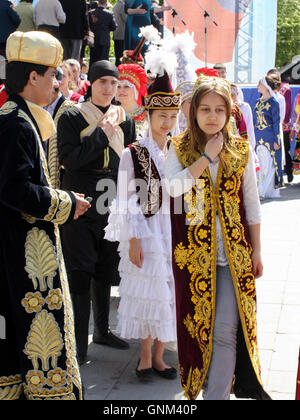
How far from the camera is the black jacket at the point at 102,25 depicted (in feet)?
41.3

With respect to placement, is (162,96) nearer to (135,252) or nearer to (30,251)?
(135,252)

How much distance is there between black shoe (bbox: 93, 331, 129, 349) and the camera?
5008 mm

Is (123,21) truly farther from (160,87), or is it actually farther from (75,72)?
(160,87)

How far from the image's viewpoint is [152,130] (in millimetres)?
4453

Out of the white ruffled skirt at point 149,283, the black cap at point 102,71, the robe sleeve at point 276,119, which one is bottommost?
the white ruffled skirt at point 149,283

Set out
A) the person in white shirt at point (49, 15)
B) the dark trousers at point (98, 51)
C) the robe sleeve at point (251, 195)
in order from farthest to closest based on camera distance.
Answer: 1. the dark trousers at point (98, 51)
2. the person in white shirt at point (49, 15)
3. the robe sleeve at point (251, 195)

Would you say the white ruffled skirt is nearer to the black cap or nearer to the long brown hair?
the long brown hair

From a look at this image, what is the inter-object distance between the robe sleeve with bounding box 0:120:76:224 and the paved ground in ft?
5.20

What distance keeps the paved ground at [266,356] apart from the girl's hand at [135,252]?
758 millimetres

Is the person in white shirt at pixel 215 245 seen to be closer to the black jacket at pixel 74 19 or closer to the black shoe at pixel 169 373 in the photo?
the black shoe at pixel 169 373

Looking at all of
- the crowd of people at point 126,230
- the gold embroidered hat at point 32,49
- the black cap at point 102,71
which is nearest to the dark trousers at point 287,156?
the crowd of people at point 126,230

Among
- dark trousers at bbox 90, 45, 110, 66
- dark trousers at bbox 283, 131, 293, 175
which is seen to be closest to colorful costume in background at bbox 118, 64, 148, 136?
dark trousers at bbox 90, 45, 110, 66

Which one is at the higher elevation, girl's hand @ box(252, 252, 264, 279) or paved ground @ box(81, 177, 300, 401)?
girl's hand @ box(252, 252, 264, 279)

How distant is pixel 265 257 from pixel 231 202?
408 centimetres
